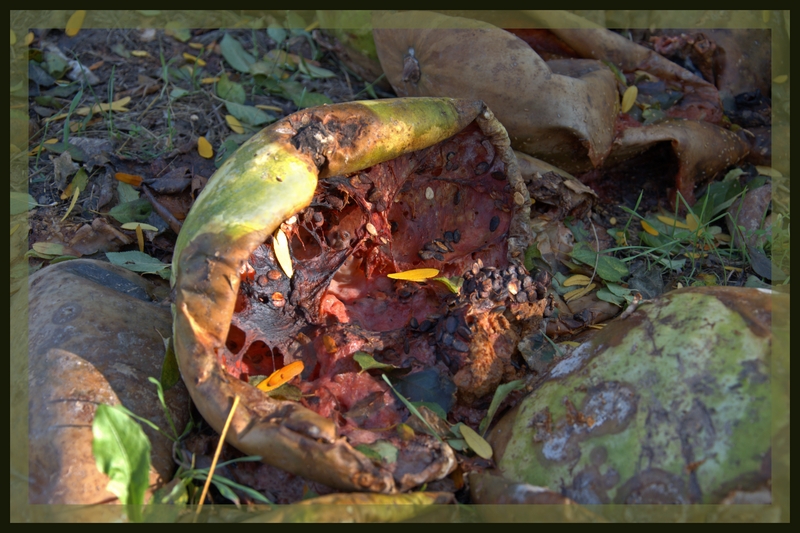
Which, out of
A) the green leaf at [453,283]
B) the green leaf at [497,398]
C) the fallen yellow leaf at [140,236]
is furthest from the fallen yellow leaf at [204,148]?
the green leaf at [497,398]

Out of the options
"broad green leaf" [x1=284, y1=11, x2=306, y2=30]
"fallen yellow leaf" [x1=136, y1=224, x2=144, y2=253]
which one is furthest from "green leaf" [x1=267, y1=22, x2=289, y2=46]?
"fallen yellow leaf" [x1=136, y1=224, x2=144, y2=253]

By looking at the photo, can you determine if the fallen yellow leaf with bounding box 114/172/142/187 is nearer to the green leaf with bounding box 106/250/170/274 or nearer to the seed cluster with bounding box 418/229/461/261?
the green leaf with bounding box 106/250/170/274

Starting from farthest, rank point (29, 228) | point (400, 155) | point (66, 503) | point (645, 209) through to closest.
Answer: point (645, 209) → point (29, 228) → point (400, 155) → point (66, 503)

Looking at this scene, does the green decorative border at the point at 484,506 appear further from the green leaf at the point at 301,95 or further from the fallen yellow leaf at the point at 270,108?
the fallen yellow leaf at the point at 270,108

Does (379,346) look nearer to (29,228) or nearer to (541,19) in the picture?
(29,228)

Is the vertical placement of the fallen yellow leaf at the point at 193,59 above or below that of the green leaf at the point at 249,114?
above

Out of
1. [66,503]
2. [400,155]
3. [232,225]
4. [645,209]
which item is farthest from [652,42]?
[66,503]

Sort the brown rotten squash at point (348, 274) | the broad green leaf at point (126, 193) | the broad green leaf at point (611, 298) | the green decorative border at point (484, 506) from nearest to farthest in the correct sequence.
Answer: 1. the green decorative border at point (484, 506)
2. the brown rotten squash at point (348, 274)
3. the broad green leaf at point (611, 298)
4. the broad green leaf at point (126, 193)
